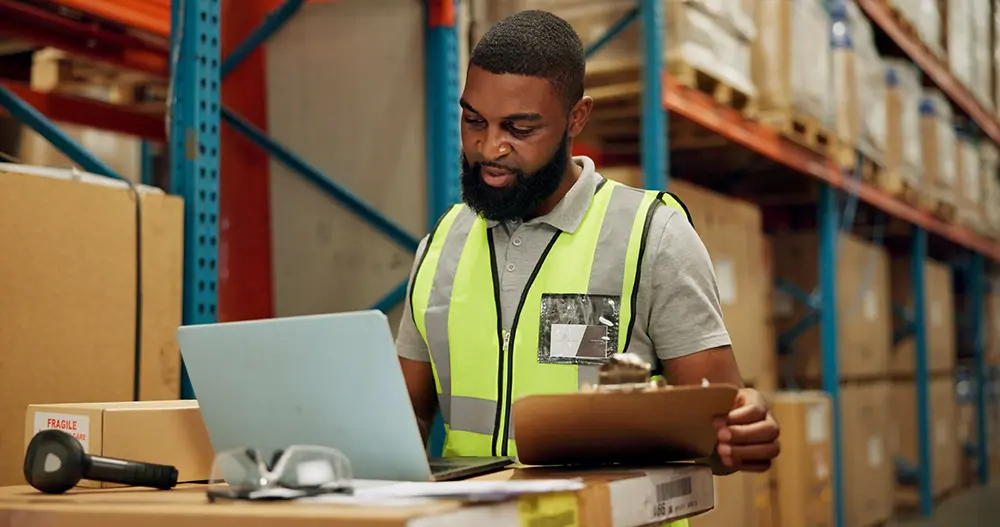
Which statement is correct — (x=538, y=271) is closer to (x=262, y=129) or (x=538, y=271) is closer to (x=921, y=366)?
(x=262, y=129)

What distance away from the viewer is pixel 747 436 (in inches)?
64.6

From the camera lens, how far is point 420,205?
340cm

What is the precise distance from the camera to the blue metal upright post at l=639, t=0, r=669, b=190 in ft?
12.8

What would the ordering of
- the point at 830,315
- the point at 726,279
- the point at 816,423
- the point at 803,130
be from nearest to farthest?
1. the point at 726,279
2. the point at 816,423
3. the point at 803,130
4. the point at 830,315

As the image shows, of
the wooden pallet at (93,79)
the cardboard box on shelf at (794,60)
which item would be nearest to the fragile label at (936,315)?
the cardboard box on shelf at (794,60)

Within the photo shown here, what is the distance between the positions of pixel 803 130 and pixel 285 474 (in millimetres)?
4725

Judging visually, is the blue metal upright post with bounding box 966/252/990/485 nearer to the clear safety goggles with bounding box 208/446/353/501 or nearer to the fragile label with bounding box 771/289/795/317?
the fragile label with bounding box 771/289/795/317

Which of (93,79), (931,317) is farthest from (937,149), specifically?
(93,79)

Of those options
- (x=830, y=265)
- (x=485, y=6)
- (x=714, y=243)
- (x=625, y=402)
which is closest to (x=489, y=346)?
(x=625, y=402)

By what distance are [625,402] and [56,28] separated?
2.86 meters

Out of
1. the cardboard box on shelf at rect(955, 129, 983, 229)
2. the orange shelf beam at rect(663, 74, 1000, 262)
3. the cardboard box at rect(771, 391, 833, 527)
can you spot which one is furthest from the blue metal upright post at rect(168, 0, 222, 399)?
the cardboard box on shelf at rect(955, 129, 983, 229)

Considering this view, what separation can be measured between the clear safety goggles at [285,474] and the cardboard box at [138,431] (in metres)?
0.45

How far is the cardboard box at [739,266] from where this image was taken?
4.57 meters

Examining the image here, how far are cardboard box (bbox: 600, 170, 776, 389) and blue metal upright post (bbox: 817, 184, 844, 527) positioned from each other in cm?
72
